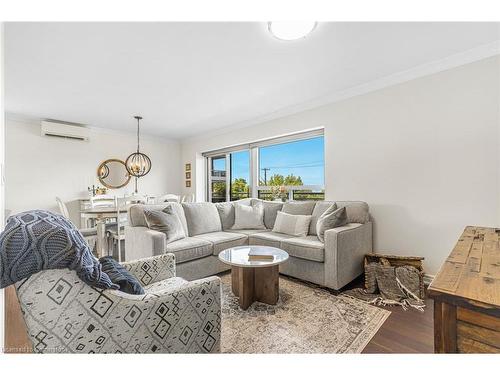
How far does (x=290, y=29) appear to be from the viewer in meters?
1.80

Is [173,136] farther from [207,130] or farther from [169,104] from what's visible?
[169,104]

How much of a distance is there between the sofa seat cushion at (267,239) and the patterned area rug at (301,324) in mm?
590

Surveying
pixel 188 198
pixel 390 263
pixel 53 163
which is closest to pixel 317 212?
pixel 390 263

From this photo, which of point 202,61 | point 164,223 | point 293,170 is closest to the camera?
point 202,61

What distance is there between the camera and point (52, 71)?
250 centimetres

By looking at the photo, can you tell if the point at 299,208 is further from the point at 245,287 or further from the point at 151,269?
the point at 151,269

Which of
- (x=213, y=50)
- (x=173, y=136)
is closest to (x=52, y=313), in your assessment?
(x=213, y=50)

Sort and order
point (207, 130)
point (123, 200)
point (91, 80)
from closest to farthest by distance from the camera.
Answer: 1. point (91, 80)
2. point (123, 200)
3. point (207, 130)

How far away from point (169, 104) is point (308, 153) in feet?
7.43

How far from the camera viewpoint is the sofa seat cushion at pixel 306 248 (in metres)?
2.38

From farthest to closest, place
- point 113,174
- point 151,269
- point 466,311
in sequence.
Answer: point 113,174, point 151,269, point 466,311

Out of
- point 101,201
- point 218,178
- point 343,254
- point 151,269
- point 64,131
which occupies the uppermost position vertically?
point 64,131

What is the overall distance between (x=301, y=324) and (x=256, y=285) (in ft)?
1.68
